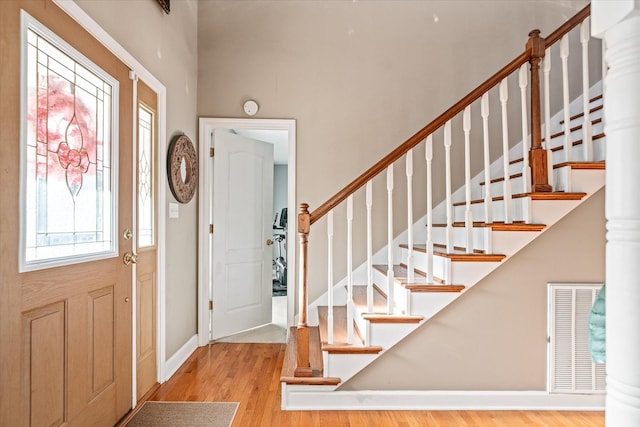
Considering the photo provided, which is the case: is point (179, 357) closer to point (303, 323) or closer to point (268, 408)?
point (268, 408)

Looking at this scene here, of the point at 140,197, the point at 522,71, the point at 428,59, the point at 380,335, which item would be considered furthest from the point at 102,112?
the point at 428,59

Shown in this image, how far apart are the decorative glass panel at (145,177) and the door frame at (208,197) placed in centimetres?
95

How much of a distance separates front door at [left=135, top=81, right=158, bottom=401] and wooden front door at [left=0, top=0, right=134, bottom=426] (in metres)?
0.16

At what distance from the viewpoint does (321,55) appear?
3.79m

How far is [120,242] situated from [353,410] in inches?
67.2

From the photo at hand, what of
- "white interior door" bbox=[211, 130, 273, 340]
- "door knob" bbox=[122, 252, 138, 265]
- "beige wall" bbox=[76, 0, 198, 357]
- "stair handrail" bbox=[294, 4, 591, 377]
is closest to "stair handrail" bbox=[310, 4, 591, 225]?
"stair handrail" bbox=[294, 4, 591, 377]

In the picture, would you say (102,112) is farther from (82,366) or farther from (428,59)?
(428,59)

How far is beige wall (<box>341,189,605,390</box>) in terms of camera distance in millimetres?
2545

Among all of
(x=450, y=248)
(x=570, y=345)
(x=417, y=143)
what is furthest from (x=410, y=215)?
(x=570, y=345)

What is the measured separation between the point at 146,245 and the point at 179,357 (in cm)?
106

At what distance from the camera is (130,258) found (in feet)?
7.80

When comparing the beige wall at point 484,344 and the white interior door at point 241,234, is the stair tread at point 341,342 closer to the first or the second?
the beige wall at point 484,344

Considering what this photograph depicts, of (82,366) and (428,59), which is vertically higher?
(428,59)

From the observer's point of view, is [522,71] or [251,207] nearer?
[522,71]
